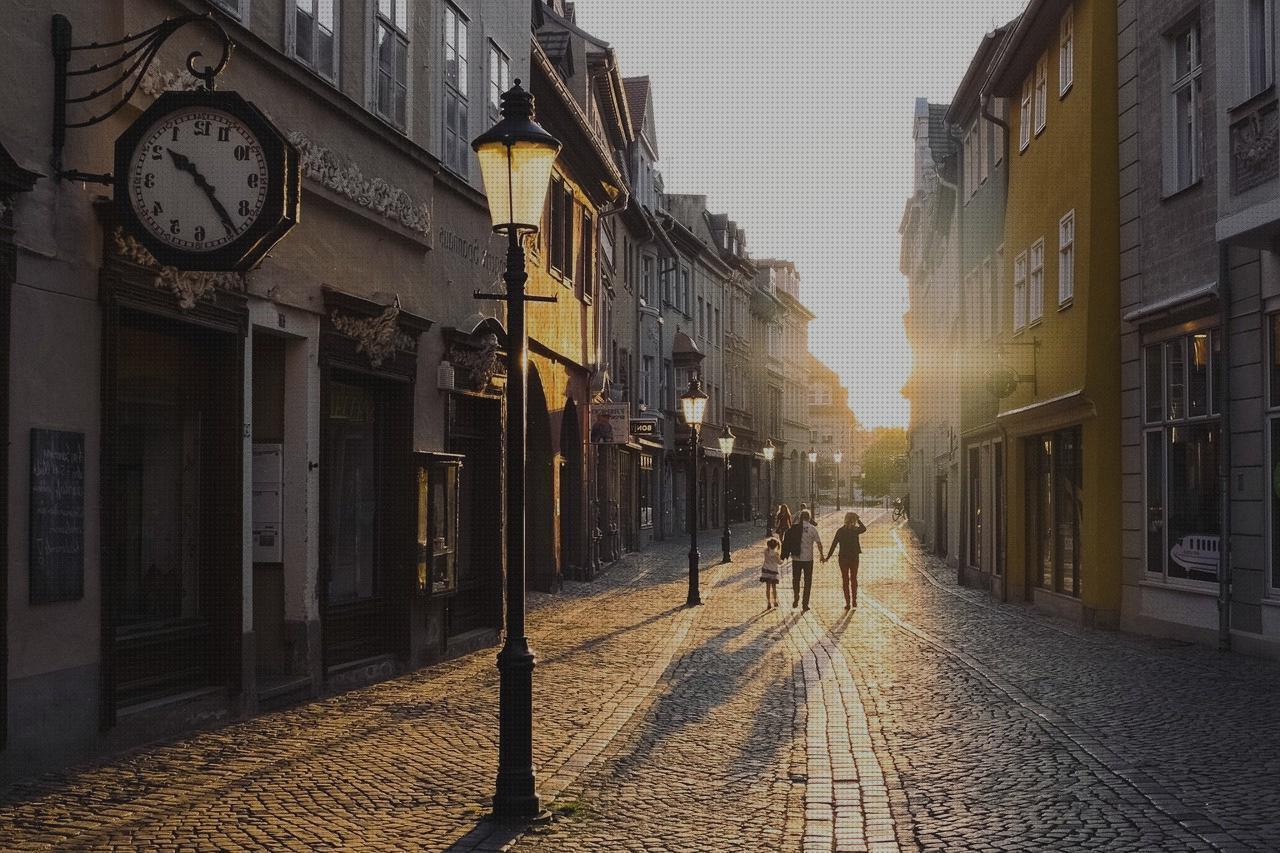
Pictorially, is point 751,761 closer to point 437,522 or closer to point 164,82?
point 164,82

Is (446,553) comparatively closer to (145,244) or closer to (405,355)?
(405,355)

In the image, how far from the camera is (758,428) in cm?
7619

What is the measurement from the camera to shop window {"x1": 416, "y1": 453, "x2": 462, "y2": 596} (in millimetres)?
15570

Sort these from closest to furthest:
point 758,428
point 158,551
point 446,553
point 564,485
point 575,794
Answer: point 575,794, point 158,551, point 446,553, point 564,485, point 758,428

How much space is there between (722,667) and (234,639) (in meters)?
5.87

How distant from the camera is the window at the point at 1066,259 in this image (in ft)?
69.6

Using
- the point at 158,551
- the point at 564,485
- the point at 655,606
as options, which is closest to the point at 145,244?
the point at 158,551

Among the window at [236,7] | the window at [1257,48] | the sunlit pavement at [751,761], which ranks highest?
the window at [1257,48]

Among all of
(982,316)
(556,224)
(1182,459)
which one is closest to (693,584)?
(556,224)

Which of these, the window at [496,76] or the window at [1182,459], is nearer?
the window at [1182,459]

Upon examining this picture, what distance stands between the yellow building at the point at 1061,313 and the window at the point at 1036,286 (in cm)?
2

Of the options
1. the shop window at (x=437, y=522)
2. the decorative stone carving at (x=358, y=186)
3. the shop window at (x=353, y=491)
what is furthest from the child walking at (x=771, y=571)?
the decorative stone carving at (x=358, y=186)

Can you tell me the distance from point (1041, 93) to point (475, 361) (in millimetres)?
11182

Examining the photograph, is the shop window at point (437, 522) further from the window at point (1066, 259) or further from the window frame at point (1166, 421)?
the window at point (1066, 259)
